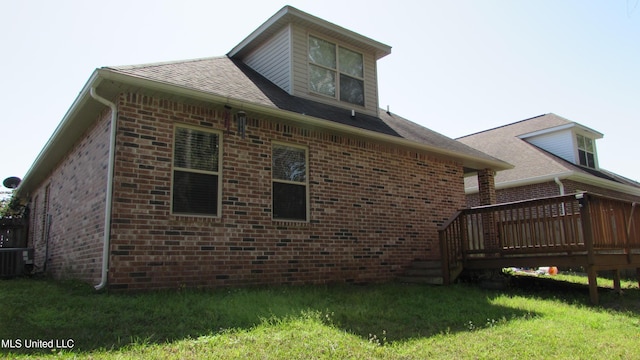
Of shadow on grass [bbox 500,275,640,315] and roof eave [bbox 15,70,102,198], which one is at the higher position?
roof eave [bbox 15,70,102,198]

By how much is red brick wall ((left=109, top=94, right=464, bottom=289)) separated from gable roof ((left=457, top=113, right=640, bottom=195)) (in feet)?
18.8

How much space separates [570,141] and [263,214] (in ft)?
48.2

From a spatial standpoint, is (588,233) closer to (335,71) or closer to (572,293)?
(572,293)

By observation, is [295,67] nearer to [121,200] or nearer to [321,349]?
[121,200]

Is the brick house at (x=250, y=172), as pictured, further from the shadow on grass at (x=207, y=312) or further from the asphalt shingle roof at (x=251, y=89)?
the shadow on grass at (x=207, y=312)

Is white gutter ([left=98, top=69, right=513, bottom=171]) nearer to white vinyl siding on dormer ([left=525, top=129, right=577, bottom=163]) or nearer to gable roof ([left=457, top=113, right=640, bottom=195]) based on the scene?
gable roof ([left=457, top=113, right=640, bottom=195])

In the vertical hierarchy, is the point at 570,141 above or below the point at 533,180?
above

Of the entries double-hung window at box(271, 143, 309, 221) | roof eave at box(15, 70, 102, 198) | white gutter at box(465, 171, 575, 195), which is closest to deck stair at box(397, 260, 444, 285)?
double-hung window at box(271, 143, 309, 221)

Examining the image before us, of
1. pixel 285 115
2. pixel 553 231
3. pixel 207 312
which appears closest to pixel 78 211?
pixel 285 115

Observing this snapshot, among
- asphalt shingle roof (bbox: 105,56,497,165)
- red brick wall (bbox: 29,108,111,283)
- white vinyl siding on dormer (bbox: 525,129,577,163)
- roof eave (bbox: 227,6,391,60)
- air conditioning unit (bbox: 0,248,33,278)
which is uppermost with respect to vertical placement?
roof eave (bbox: 227,6,391,60)

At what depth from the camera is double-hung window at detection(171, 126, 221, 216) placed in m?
7.62

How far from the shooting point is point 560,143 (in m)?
18.6

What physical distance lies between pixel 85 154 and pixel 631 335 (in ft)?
29.8

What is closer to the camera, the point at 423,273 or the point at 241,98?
the point at 241,98
